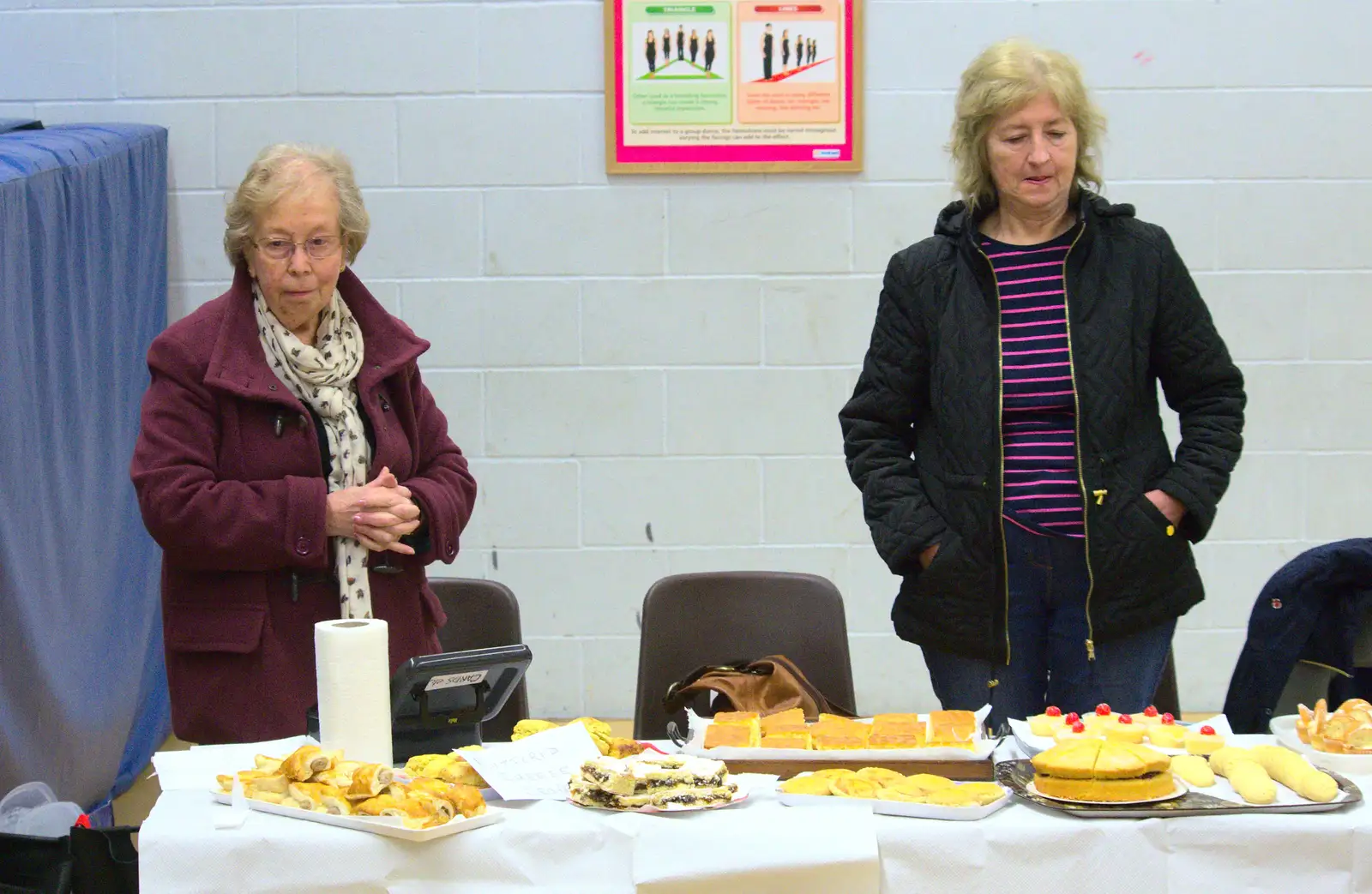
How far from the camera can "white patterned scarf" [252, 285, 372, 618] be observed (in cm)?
205

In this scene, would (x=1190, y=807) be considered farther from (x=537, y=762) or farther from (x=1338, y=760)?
(x=537, y=762)

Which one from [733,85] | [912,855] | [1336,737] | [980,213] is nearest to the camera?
[912,855]

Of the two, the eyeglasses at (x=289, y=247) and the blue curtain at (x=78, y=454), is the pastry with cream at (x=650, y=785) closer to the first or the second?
the eyeglasses at (x=289, y=247)

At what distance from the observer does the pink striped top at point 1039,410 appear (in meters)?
2.11

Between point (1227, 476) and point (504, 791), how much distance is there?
3.93 feet

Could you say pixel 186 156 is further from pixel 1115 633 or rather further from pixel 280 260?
pixel 1115 633

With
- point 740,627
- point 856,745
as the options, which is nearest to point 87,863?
point 856,745

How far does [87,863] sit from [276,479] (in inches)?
23.6

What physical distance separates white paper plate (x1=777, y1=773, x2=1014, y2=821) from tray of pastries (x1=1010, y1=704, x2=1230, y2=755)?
21 centimetres

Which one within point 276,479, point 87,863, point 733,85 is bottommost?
point 87,863

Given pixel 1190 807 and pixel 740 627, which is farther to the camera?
pixel 740 627

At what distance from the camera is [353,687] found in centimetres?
164

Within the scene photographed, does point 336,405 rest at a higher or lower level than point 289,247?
lower

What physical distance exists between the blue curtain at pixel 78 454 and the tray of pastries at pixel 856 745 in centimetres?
165
